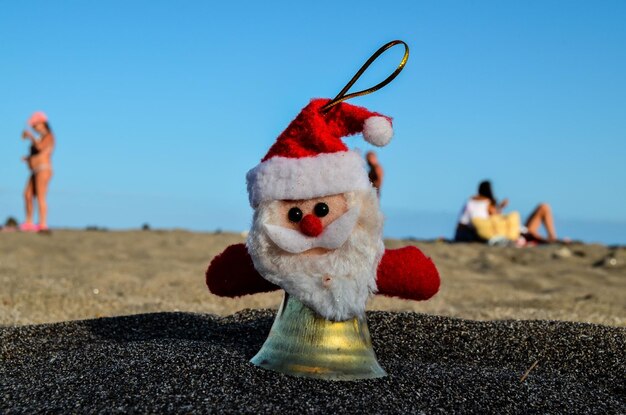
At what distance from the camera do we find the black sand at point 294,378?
1992 mm

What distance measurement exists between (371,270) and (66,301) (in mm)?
3065

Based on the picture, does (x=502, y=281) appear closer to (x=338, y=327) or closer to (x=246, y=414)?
(x=338, y=327)

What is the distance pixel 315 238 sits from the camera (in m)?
2.21

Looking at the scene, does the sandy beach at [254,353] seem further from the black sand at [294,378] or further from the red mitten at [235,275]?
the red mitten at [235,275]

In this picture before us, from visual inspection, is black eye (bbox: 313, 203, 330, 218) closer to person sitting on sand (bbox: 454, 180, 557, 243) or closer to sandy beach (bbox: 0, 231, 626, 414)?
sandy beach (bbox: 0, 231, 626, 414)

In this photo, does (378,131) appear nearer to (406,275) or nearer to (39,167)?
(406,275)

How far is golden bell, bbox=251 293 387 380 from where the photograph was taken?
7.22ft

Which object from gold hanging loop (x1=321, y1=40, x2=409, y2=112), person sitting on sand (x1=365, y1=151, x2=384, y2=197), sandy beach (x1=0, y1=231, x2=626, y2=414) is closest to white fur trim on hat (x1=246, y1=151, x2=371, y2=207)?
gold hanging loop (x1=321, y1=40, x2=409, y2=112)

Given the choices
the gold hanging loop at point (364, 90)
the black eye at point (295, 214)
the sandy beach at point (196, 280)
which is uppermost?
the gold hanging loop at point (364, 90)

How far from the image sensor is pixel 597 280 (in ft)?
23.3

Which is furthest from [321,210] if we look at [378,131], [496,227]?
[496,227]

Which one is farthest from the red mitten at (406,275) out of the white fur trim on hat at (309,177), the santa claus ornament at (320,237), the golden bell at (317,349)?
the white fur trim on hat at (309,177)

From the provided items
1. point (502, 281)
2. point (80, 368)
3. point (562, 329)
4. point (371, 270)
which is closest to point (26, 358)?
point (80, 368)

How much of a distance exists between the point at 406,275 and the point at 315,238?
1.30 ft
